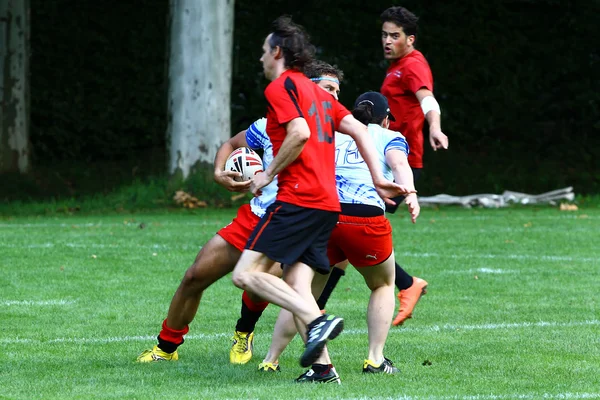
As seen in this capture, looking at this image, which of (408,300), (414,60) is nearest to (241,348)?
(408,300)

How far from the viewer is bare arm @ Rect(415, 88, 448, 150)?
23.1 ft

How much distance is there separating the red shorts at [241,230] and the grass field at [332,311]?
0.66 m

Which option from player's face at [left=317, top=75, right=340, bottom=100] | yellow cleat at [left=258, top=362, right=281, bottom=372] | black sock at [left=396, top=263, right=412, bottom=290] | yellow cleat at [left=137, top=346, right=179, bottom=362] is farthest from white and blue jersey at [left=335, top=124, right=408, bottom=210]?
black sock at [left=396, top=263, right=412, bottom=290]

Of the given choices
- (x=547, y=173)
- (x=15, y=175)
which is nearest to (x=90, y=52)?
(x=15, y=175)

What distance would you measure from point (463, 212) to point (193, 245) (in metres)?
5.86

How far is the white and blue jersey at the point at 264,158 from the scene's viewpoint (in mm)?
6152

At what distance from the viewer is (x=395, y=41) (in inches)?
316

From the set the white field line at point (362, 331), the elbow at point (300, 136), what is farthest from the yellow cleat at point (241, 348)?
the elbow at point (300, 136)

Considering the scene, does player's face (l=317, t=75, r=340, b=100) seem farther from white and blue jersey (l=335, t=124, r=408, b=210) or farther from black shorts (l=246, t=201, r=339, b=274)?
black shorts (l=246, t=201, r=339, b=274)

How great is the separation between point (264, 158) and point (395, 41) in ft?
Answer: 6.87

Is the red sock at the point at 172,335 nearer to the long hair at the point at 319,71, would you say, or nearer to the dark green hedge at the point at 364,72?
the long hair at the point at 319,71

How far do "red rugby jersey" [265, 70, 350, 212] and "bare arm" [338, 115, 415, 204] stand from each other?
91 mm

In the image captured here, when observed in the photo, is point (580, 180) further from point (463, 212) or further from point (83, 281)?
point (83, 281)

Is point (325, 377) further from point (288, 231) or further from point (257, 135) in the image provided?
point (257, 135)
